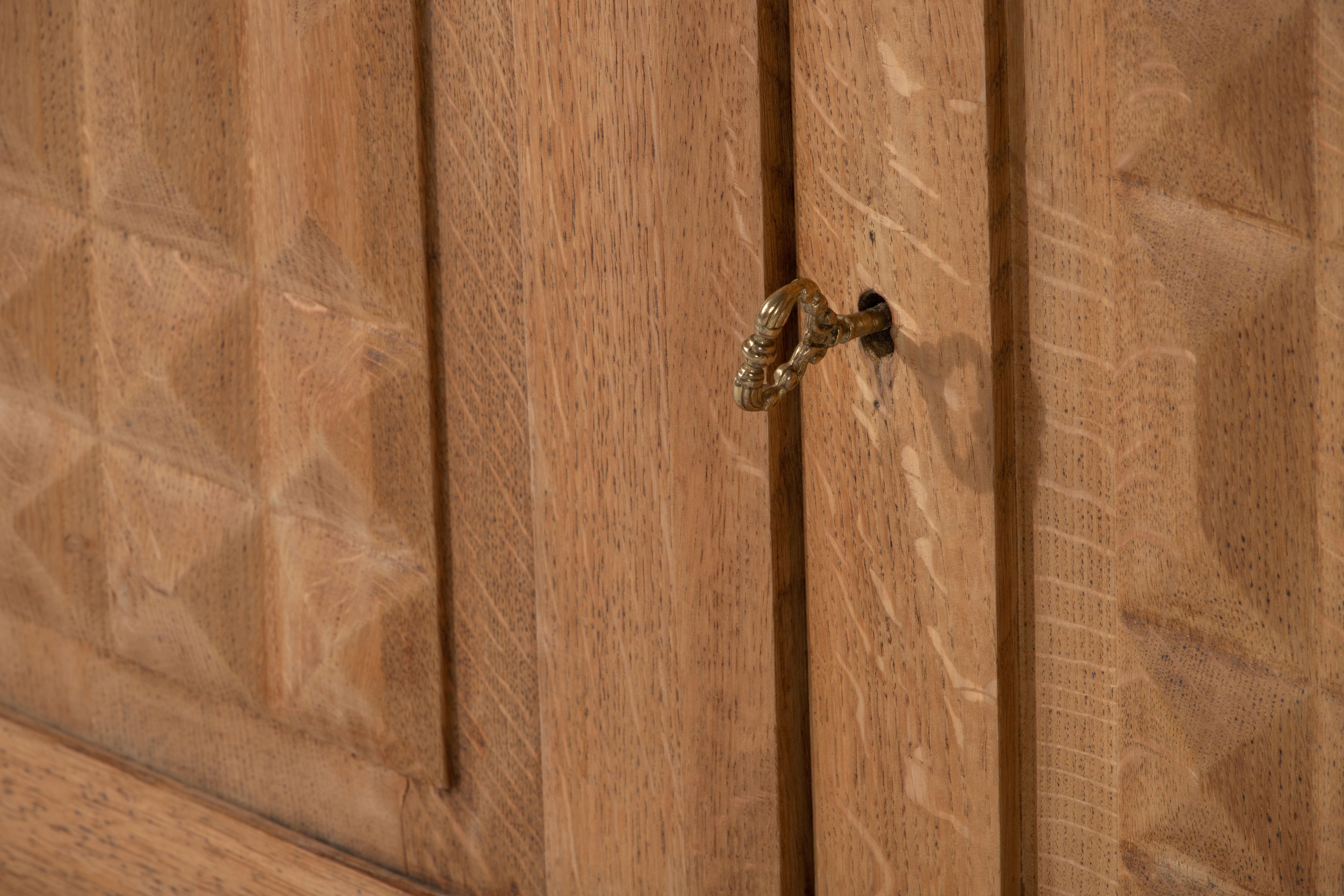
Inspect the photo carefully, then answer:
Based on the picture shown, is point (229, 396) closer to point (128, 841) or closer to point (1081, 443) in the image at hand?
point (128, 841)

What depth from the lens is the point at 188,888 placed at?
0.99 m

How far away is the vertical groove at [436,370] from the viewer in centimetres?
78

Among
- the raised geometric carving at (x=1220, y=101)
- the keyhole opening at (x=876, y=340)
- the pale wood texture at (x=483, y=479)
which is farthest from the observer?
the pale wood texture at (x=483, y=479)

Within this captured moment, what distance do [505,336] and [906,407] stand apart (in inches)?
8.9

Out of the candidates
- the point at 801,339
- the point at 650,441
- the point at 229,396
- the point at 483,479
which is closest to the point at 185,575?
the point at 229,396

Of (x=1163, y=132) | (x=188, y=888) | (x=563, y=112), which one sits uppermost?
(x=563, y=112)

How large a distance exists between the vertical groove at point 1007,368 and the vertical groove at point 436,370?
301 mm

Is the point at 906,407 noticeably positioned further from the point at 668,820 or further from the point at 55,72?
the point at 55,72

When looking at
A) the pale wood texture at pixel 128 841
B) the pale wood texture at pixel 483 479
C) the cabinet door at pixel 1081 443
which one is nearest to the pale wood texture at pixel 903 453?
the cabinet door at pixel 1081 443

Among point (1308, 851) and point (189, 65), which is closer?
point (1308, 851)

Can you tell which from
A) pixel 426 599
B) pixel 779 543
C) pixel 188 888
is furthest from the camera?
pixel 188 888

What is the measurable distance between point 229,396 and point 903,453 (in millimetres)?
Result: 427

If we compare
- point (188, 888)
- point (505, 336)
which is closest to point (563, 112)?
A: point (505, 336)

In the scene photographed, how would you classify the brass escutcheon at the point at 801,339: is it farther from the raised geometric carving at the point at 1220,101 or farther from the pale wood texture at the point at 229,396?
the pale wood texture at the point at 229,396
